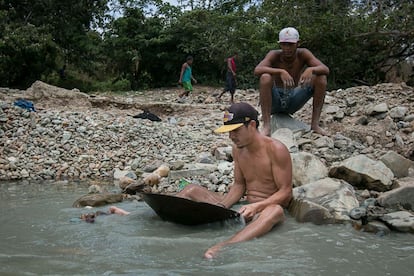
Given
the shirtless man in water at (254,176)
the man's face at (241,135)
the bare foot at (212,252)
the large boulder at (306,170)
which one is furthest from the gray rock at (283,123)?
the bare foot at (212,252)

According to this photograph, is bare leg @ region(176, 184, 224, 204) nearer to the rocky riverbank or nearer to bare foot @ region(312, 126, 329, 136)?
the rocky riverbank

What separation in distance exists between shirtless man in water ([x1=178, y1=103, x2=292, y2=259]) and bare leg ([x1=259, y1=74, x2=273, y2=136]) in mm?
1697

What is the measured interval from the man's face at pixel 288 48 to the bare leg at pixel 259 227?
7.92 ft

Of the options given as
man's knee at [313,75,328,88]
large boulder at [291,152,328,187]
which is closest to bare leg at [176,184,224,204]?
large boulder at [291,152,328,187]

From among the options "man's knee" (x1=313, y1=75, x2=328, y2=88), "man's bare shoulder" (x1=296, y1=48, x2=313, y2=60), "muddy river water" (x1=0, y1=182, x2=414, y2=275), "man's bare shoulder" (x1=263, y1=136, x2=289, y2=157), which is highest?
"man's bare shoulder" (x1=296, y1=48, x2=313, y2=60)

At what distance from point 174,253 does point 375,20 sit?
902 cm

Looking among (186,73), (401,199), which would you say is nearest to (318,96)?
(401,199)

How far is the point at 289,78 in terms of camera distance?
18.8 ft

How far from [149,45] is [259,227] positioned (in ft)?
49.5

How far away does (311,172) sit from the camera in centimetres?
520

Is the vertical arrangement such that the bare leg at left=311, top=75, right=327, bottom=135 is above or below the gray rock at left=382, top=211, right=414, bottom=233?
above

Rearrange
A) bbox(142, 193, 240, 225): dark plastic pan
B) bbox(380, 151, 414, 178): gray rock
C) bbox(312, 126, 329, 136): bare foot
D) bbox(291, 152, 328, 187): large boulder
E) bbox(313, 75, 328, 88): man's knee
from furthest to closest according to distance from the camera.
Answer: bbox(312, 126, 329, 136): bare foot < bbox(313, 75, 328, 88): man's knee < bbox(380, 151, 414, 178): gray rock < bbox(291, 152, 328, 187): large boulder < bbox(142, 193, 240, 225): dark plastic pan

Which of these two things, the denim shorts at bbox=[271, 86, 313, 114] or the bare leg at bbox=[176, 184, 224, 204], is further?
the denim shorts at bbox=[271, 86, 313, 114]

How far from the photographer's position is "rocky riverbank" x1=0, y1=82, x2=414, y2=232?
464cm
